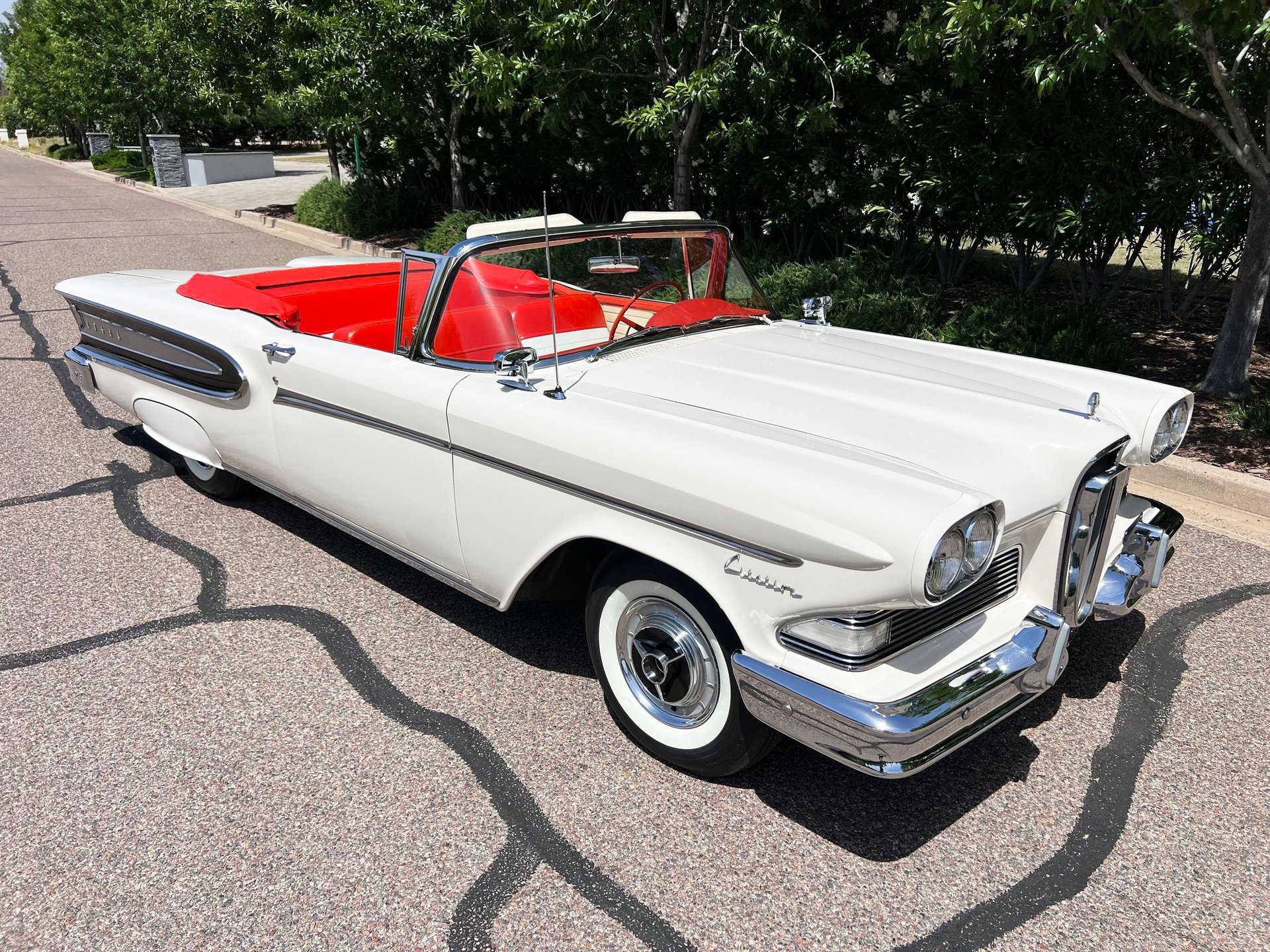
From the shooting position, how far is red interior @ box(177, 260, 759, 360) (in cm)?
307

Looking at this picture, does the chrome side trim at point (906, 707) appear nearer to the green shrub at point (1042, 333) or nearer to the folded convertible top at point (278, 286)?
the folded convertible top at point (278, 286)

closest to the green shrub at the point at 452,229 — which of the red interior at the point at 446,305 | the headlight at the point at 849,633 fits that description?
the red interior at the point at 446,305

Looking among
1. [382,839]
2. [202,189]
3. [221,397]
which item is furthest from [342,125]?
[202,189]

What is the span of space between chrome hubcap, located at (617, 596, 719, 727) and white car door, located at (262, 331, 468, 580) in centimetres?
68

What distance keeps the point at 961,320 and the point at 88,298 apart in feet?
17.9

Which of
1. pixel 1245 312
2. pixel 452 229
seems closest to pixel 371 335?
pixel 1245 312

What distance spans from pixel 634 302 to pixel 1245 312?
4.23 meters

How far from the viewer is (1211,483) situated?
4629mm

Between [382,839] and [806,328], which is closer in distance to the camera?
[382,839]

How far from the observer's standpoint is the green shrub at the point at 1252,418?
4.99 m

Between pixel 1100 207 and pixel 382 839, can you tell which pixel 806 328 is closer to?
pixel 382 839

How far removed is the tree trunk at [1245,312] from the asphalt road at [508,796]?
A: 2.34 metres

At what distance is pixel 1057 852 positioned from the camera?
2.38m

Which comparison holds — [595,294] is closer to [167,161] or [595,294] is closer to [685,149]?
[685,149]
